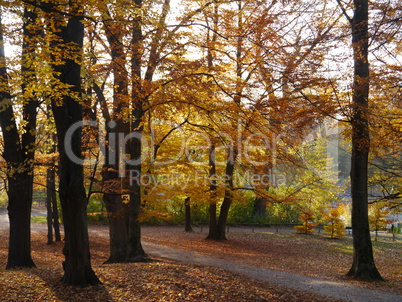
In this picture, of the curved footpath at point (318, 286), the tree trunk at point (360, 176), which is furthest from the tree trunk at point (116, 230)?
the tree trunk at point (360, 176)

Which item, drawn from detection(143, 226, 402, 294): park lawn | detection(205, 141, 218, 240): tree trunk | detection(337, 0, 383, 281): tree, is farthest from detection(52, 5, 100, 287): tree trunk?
detection(205, 141, 218, 240): tree trunk

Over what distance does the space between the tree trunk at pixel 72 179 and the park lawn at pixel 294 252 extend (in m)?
6.44

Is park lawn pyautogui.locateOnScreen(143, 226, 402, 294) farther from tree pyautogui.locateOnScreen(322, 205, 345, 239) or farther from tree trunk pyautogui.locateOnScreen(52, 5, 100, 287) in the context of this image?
tree trunk pyautogui.locateOnScreen(52, 5, 100, 287)

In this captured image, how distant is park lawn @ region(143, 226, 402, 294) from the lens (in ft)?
37.3

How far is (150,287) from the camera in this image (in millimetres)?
6688

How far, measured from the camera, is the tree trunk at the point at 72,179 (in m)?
6.51

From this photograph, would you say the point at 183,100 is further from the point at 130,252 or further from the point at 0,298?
the point at 0,298

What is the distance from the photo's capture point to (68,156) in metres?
6.44

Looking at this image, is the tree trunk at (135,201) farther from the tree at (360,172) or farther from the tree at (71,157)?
the tree at (360,172)

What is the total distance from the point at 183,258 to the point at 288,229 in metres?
15.3

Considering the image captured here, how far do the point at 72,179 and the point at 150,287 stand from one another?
2.32m

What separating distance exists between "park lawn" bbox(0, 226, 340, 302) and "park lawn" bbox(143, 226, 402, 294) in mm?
3368

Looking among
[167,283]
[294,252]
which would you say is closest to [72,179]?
[167,283]

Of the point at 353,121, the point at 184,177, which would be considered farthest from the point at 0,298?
the point at 184,177
